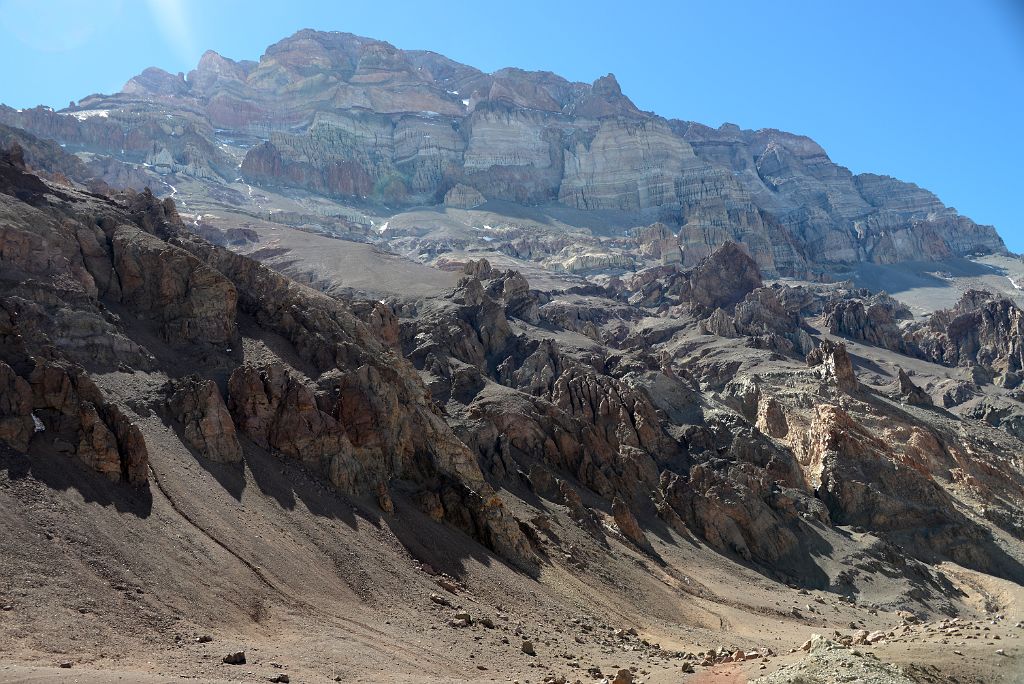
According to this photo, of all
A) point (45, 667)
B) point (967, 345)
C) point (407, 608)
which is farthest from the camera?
point (967, 345)

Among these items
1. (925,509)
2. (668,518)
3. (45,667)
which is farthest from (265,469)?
(925,509)

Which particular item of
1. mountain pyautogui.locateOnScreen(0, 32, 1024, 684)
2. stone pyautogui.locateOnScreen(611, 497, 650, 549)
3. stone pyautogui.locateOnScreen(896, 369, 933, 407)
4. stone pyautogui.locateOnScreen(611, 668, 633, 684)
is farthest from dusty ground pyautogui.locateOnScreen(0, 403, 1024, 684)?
stone pyautogui.locateOnScreen(896, 369, 933, 407)

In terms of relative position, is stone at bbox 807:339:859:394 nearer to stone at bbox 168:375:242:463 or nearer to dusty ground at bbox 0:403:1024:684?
dusty ground at bbox 0:403:1024:684

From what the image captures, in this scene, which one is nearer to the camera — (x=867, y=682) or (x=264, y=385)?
(x=867, y=682)

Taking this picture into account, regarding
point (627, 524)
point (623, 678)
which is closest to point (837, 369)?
point (627, 524)

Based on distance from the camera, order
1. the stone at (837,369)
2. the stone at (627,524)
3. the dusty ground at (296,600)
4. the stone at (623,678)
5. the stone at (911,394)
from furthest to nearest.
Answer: the stone at (911,394)
the stone at (837,369)
the stone at (627,524)
the stone at (623,678)
the dusty ground at (296,600)

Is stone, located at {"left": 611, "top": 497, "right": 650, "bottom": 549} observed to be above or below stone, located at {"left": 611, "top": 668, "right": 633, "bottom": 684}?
above

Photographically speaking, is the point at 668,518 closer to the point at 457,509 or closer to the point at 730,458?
the point at 730,458

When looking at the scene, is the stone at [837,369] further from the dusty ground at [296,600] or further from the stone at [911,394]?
the dusty ground at [296,600]

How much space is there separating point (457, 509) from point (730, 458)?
39.3 m

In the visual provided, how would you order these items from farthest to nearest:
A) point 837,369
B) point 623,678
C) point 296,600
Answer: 1. point 837,369
2. point 296,600
3. point 623,678

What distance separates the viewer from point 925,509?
254 feet

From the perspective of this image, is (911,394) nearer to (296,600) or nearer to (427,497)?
(427,497)

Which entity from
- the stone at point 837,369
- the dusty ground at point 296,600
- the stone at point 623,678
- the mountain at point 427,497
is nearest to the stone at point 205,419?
the mountain at point 427,497
